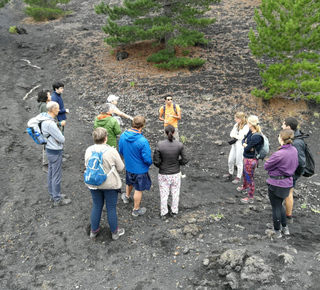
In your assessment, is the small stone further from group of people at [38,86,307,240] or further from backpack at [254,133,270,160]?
backpack at [254,133,270,160]

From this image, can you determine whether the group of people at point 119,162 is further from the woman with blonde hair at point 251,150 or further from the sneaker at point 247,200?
the sneaker at point 247,200

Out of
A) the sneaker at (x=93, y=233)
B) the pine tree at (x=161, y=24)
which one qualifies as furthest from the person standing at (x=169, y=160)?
the pine tree at (x=161, y=24)

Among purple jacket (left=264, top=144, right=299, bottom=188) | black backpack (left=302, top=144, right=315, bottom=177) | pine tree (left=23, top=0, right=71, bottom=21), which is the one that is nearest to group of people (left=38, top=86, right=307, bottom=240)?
purple jacket (left=264, top=144, right=299, bottom=188)

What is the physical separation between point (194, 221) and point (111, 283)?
186 cm

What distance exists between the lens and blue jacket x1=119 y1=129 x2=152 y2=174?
4.34 metres

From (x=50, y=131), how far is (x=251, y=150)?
3881 millimetres

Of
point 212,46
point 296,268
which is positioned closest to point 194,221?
point 296,268

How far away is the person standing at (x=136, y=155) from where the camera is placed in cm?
434

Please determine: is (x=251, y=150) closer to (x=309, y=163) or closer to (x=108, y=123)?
(x=309, y=163)

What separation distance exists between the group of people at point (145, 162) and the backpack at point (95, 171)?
97mm

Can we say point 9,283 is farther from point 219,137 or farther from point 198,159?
point 219,137

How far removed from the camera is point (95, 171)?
366cm

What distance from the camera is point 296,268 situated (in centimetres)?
340

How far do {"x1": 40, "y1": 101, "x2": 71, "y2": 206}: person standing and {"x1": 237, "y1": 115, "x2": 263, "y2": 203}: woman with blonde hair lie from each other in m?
3.60
